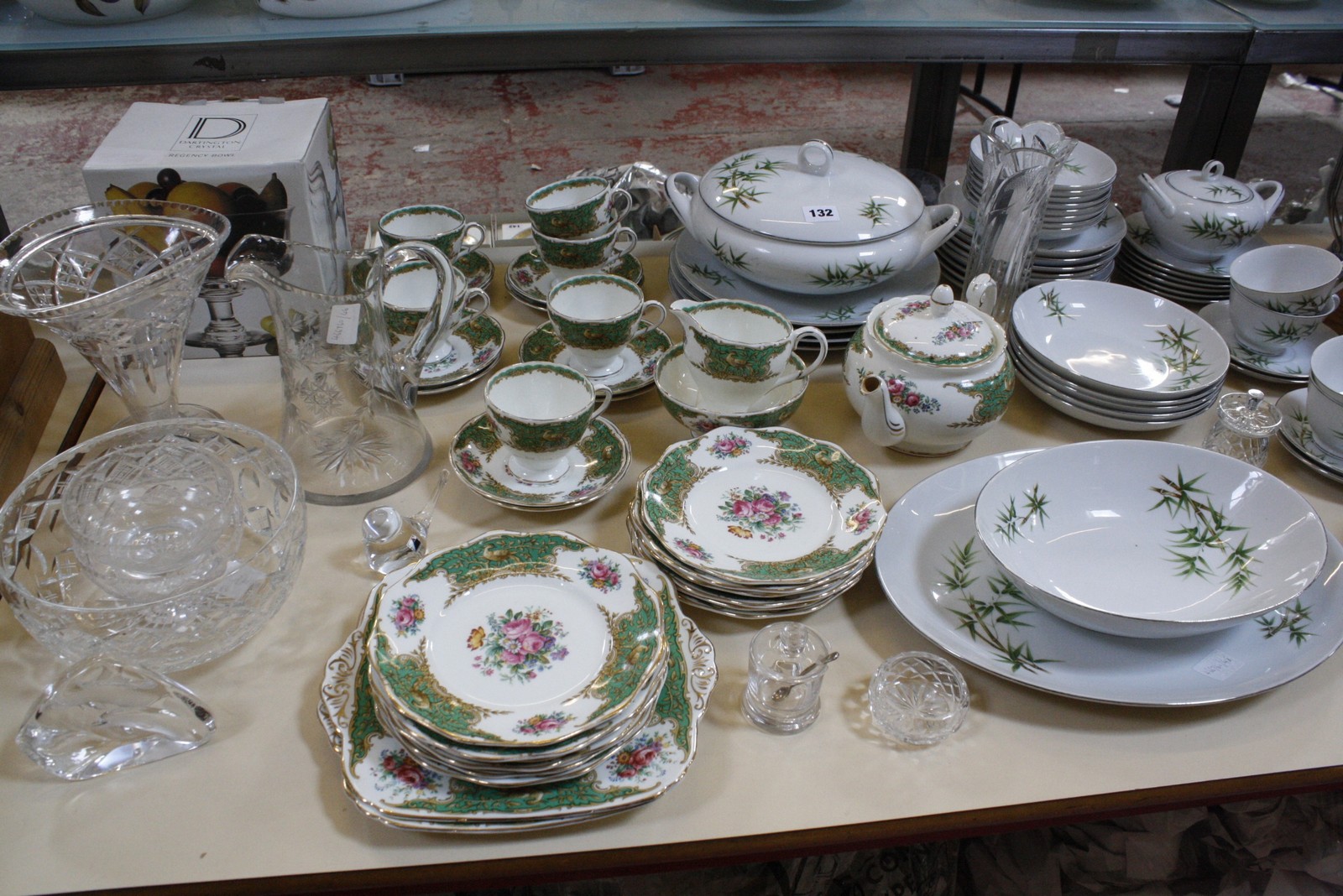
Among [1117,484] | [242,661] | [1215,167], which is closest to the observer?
[242,661]

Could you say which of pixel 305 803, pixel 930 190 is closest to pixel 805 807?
pixel 305 803

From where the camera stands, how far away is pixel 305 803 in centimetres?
64

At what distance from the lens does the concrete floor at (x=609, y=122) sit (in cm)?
266

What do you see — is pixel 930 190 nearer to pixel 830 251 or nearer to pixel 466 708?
pixel 830 251

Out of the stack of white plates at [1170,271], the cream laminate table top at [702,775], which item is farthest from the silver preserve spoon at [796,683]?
the stack of white plates at [1170,271]

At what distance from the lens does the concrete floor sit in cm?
266

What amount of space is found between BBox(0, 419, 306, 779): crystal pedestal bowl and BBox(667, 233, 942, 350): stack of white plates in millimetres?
473

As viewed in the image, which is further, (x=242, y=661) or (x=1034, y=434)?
(x=1034, y=434)

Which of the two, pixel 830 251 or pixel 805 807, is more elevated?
pixel 830 251

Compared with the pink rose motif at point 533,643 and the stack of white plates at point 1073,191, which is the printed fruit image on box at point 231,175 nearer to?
the pink rose motif at point 533,643

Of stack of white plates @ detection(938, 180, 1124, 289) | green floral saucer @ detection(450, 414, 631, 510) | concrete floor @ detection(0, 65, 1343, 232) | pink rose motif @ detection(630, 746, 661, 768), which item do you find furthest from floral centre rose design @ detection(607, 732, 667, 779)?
concrete floor @ detection(0, 65, 1343, 232)

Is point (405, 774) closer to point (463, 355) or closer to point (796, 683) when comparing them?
point (796, 683)

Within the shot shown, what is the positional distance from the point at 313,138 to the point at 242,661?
517 mm

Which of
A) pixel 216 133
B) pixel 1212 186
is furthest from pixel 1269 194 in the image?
pixel 216 133
